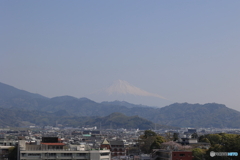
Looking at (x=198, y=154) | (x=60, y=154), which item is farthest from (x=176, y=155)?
(x=60, y=154)

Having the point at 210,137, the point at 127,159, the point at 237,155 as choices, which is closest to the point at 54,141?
the point at 127,159

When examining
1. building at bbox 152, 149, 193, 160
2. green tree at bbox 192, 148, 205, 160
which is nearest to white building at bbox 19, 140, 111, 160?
building at bbox 152, 149, 193, 160

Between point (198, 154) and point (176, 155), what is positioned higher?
point (198, 154)

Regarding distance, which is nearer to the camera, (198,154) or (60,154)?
(60,154)

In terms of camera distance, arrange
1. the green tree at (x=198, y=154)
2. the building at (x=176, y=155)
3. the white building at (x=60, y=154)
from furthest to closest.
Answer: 1. the green tree at (x=198, y=154)
2. the building at (x=176, y=155)
3. the white building at (x=60, y=154)

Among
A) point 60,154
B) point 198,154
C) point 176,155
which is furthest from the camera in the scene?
point 198,154

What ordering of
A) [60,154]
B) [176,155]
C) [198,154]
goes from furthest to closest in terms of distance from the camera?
[198,154]
[176,155]
[60,154]

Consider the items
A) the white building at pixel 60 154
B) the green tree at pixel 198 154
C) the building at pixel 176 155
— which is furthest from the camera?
the green tree at pixel 198 154

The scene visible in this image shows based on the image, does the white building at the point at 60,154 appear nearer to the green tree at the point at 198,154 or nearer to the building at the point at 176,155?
the building at the point at 176,155

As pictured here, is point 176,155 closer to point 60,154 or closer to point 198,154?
point 198,154

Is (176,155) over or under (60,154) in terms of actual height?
under

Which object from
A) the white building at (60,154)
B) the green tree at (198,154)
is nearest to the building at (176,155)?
the green tree at (198,154)

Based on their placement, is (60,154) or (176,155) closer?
(60,154)

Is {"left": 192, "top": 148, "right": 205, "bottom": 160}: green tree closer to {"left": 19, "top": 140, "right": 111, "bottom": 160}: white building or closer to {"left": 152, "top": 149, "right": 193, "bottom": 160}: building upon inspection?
{"left": 152, "top": 149, "right": 193, "bottom": 160}: building
